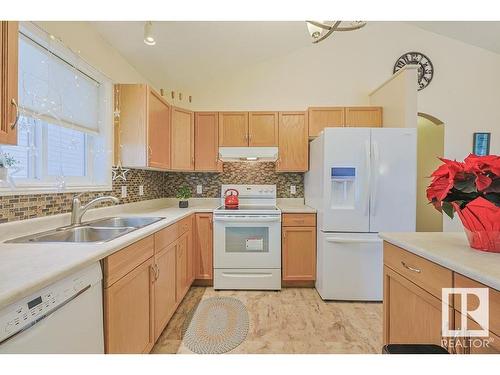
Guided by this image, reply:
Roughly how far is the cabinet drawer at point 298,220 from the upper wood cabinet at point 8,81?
2298mm

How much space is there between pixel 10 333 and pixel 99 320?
44cm

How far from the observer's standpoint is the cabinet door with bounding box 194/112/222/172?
3182mm

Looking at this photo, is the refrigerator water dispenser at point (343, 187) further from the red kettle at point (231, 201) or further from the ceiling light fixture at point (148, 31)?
the ceiling light fixture at point (148, 31)

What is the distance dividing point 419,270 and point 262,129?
241cm

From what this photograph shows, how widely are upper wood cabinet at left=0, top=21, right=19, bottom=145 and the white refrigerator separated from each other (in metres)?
2.22

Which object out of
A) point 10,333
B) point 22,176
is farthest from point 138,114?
point 10,333

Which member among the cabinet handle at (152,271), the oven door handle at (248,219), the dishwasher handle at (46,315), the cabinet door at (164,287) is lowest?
the cabinet door at (164,287)

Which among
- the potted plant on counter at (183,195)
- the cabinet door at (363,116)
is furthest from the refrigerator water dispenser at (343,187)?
the potted plant on counter at (183,195)

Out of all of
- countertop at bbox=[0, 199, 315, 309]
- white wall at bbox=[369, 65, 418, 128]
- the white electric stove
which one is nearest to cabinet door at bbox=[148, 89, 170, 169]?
the white electric stove

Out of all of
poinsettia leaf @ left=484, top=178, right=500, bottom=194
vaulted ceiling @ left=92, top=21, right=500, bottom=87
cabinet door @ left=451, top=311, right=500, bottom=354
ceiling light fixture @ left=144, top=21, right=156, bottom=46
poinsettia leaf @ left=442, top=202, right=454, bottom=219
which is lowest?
cabinet door @ left=451, top=311, right=500, bottom=354

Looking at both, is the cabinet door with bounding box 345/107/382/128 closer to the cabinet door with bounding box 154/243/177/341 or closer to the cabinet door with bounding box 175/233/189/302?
the cabinet door with bounding box 175/233/189/302

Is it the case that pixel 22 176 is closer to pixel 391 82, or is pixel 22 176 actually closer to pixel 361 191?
pixel 361 191

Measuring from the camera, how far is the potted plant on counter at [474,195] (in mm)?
925

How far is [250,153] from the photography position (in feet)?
10.1
